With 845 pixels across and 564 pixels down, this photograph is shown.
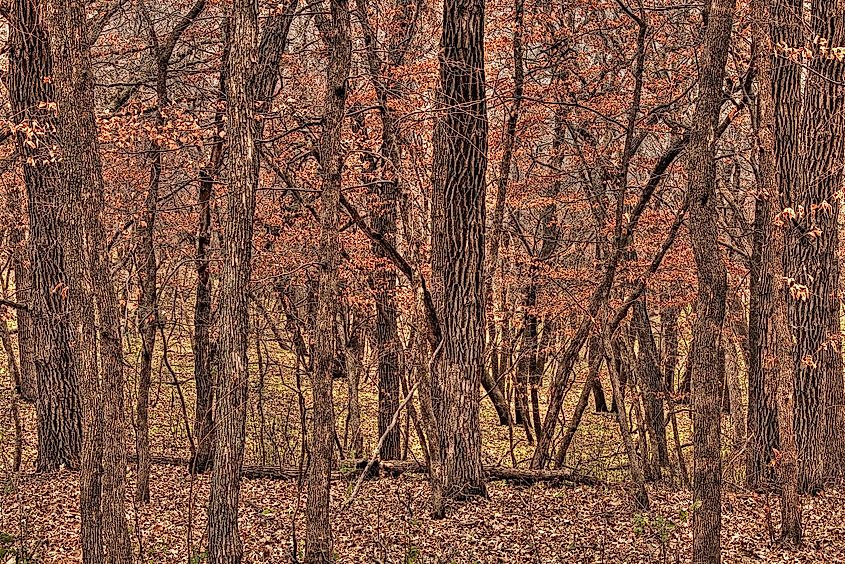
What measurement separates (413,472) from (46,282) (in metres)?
5.59

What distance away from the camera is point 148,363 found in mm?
9562

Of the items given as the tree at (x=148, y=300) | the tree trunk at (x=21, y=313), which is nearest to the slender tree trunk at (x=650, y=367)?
the tree at (x=148, y=300)

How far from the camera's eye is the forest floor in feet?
28.8

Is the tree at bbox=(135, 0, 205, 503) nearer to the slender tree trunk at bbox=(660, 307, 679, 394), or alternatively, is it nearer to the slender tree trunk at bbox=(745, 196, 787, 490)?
the slender tree trunk at bbox=(745, 196, 787, 490)

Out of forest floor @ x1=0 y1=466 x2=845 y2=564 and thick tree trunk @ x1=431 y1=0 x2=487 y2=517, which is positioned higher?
thick tree trunk @ x1=431 y1=0 x2=487 y2=517

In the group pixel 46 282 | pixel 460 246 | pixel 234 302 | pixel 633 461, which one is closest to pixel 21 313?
pixel 46 282

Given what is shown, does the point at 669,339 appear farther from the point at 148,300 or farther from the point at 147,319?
the point at 147,319

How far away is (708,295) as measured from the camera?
24.6 ft

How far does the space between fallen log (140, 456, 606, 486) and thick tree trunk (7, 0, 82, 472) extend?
99.0 inches

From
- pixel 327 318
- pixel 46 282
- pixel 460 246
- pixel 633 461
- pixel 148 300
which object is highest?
pixel 460 246

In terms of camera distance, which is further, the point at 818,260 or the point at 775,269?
the point at 818,260

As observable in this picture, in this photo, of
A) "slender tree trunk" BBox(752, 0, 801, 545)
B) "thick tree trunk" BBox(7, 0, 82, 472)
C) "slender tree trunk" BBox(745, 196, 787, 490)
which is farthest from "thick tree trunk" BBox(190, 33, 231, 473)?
"slender tree trunk" BBox(745, 196, 787, 490)

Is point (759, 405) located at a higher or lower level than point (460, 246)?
lower

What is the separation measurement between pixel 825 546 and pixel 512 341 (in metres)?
8.23
